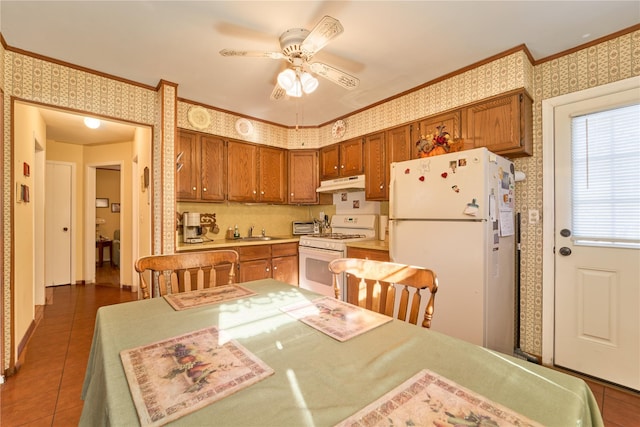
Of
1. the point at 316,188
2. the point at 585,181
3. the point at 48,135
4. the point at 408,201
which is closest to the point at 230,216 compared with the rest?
the point at 316,188

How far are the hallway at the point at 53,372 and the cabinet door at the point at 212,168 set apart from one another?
1760 mm

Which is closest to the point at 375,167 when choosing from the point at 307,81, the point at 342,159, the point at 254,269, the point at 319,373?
the point at 342,159

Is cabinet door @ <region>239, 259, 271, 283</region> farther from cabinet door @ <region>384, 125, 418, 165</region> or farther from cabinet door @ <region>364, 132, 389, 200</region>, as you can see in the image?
cabinet door @ <region>384, 125, 418, 165</region>

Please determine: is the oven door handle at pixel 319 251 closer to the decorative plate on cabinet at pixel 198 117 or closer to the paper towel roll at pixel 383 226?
the paper towel roll at pixel 383 226

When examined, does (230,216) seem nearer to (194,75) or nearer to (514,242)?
(194,75)

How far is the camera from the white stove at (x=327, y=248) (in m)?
3.17

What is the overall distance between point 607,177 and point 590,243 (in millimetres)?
482

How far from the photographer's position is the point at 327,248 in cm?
324

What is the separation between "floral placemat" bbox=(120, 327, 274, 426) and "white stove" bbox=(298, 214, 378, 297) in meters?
2.27

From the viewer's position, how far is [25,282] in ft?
8.27

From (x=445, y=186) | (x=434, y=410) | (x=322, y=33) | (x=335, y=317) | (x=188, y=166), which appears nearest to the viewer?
(x=434, y=410)

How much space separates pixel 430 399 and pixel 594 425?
14.8 inches

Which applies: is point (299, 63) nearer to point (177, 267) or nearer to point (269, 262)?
point (177, 267)

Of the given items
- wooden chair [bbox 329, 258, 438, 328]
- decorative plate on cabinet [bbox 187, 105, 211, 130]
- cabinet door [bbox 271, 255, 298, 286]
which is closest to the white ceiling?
decorative plate on cabinet [bbox 187, 105, 211, 130]
